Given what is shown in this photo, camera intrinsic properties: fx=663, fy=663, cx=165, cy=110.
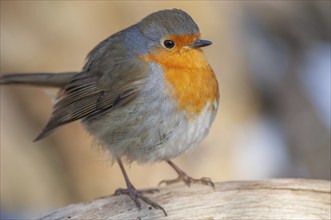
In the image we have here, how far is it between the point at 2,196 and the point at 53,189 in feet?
1.39

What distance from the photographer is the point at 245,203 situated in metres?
3.26

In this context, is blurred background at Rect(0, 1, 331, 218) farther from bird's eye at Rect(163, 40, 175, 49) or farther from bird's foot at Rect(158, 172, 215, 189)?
bird's eye at Rect(163, 40, 175, 49)

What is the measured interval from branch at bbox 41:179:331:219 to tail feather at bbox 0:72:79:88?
1.10 meters

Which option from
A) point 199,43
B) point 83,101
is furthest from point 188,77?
point 83,101

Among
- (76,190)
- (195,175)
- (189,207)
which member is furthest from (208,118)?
(76,190)

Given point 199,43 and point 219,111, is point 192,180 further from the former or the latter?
point 219,111

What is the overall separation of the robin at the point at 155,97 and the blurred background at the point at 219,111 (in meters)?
1.69

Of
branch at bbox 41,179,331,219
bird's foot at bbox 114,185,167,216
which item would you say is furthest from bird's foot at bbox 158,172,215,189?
bird's foot at bbox 114,185,167,216

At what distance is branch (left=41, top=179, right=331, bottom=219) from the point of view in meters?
3.21

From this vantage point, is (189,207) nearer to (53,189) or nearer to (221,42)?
→ (53,189)

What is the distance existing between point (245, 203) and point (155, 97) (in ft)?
2.36

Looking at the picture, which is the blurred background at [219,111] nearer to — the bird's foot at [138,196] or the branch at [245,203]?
the bird's foot at [138,196]

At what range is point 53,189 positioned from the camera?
5.66 meters

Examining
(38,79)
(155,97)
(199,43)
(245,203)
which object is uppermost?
(199,43)
